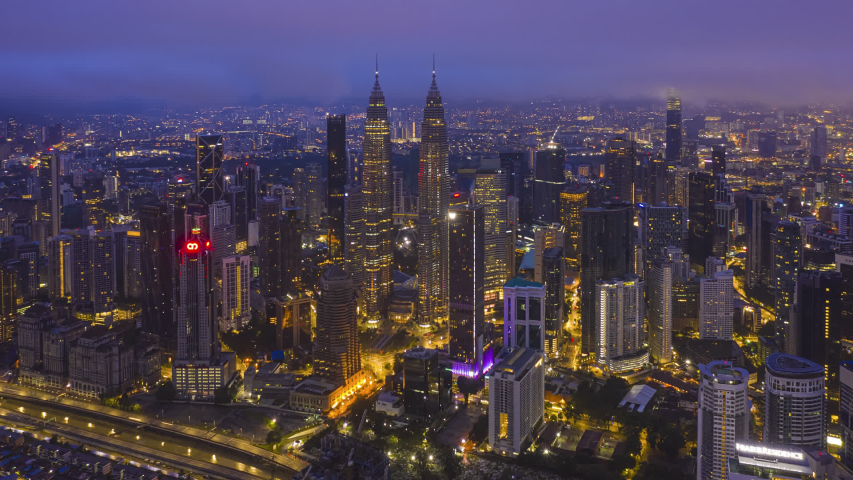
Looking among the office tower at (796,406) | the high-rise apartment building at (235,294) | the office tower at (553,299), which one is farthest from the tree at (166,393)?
the office tower at (796,406)

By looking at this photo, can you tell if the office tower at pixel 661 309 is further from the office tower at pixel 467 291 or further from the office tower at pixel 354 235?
the office tower at pixel 354 235

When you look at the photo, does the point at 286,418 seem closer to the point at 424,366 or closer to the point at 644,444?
the point at 424,366

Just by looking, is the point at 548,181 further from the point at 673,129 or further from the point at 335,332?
the point at 335,332

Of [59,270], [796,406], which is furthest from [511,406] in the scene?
[59,270]

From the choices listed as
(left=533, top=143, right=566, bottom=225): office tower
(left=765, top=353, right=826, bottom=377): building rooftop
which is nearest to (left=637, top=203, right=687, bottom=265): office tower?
(left=533, top=143, right=566, bottom=225): office tower

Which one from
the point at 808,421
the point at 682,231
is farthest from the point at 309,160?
the point at 808,421

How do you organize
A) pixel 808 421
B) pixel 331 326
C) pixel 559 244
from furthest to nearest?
pixel 559 244
pixel 331 326
pixel 808 421
